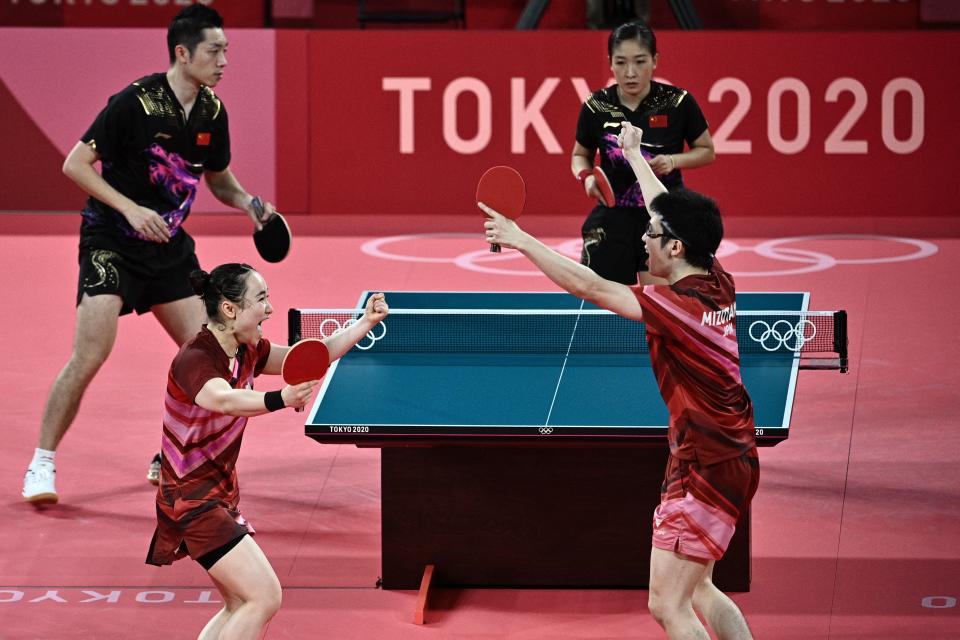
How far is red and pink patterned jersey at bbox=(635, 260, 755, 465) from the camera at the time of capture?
4.39m

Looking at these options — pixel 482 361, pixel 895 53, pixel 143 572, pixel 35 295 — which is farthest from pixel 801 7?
pixel 143 572

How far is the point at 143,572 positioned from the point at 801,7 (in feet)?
34.4

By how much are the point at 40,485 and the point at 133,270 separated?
976mm

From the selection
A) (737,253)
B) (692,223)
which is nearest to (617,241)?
(692,223)

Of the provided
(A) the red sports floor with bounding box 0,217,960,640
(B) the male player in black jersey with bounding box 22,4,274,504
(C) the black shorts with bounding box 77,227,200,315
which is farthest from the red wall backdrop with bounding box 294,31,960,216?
(C) the black shorts with bounding box 77,227,200,315

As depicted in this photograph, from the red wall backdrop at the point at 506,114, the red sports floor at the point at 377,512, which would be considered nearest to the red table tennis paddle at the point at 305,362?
the red sports floor at the point at 377,512

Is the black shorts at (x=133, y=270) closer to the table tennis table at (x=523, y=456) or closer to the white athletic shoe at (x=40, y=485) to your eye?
the white athletic shoe at (x=40, y=485)

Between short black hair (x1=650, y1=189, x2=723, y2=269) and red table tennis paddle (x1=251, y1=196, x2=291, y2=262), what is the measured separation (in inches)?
95.1

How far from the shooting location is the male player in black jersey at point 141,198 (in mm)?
6609

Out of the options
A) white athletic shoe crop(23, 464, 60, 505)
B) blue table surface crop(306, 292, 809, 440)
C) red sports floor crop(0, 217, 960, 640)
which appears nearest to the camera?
blue table surface crop(306, 292, 809, 440)

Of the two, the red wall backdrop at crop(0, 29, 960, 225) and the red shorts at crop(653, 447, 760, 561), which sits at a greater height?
the red wall backdrop at crop(0, 29, 960, 225)

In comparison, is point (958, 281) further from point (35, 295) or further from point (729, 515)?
point (729, 515)

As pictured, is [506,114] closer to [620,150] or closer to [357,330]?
[620,150]

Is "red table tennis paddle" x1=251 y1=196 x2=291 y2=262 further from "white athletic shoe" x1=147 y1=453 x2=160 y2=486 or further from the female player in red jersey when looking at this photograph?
the female player in red jersey
